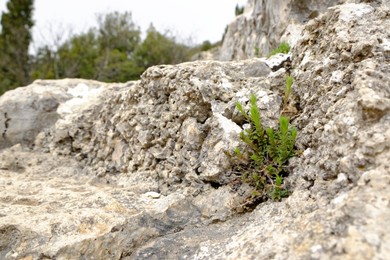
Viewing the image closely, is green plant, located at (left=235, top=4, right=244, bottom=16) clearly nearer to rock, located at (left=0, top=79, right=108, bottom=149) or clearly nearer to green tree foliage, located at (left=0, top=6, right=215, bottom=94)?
green tree foliage, located at (left=0, top=6, right=215, bottom=94)

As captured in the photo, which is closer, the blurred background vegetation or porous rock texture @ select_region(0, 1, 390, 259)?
porous rock texture @ select_region(0, 1, 390, 259)

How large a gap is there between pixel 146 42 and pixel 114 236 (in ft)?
66.5

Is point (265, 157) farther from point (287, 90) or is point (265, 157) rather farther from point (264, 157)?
point (287, 90)

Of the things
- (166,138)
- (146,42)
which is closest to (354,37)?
(166,138)

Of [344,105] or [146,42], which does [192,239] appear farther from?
[146,42]

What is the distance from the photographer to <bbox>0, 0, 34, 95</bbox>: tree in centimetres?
1806

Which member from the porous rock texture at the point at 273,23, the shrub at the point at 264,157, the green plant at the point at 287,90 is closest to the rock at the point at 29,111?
the porous rock texture at the point at 273,23

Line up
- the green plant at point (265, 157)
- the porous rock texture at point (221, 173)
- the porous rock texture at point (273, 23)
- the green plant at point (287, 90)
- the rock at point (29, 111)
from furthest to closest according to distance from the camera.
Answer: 1. the rock at point (29, 111)
2. the porous rock texture at point (273, 23)
3. the green plant at point (287, 90)
4. the green plant at point (265, 157)
5. the porous rock texture at point (221, 173)

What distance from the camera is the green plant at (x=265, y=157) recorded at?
101 inches

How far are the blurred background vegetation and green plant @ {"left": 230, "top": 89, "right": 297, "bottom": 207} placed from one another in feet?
55.4

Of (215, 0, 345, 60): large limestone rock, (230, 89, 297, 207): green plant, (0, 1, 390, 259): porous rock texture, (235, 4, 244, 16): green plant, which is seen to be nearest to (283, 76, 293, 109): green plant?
(0, 1, 390, 259): porous rock texture

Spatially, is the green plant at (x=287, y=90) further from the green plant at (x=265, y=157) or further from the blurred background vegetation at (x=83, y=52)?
the blurred background vegetation at (x=83, y=52)

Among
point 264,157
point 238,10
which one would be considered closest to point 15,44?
point 238,10

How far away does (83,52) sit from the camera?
20266 mm
